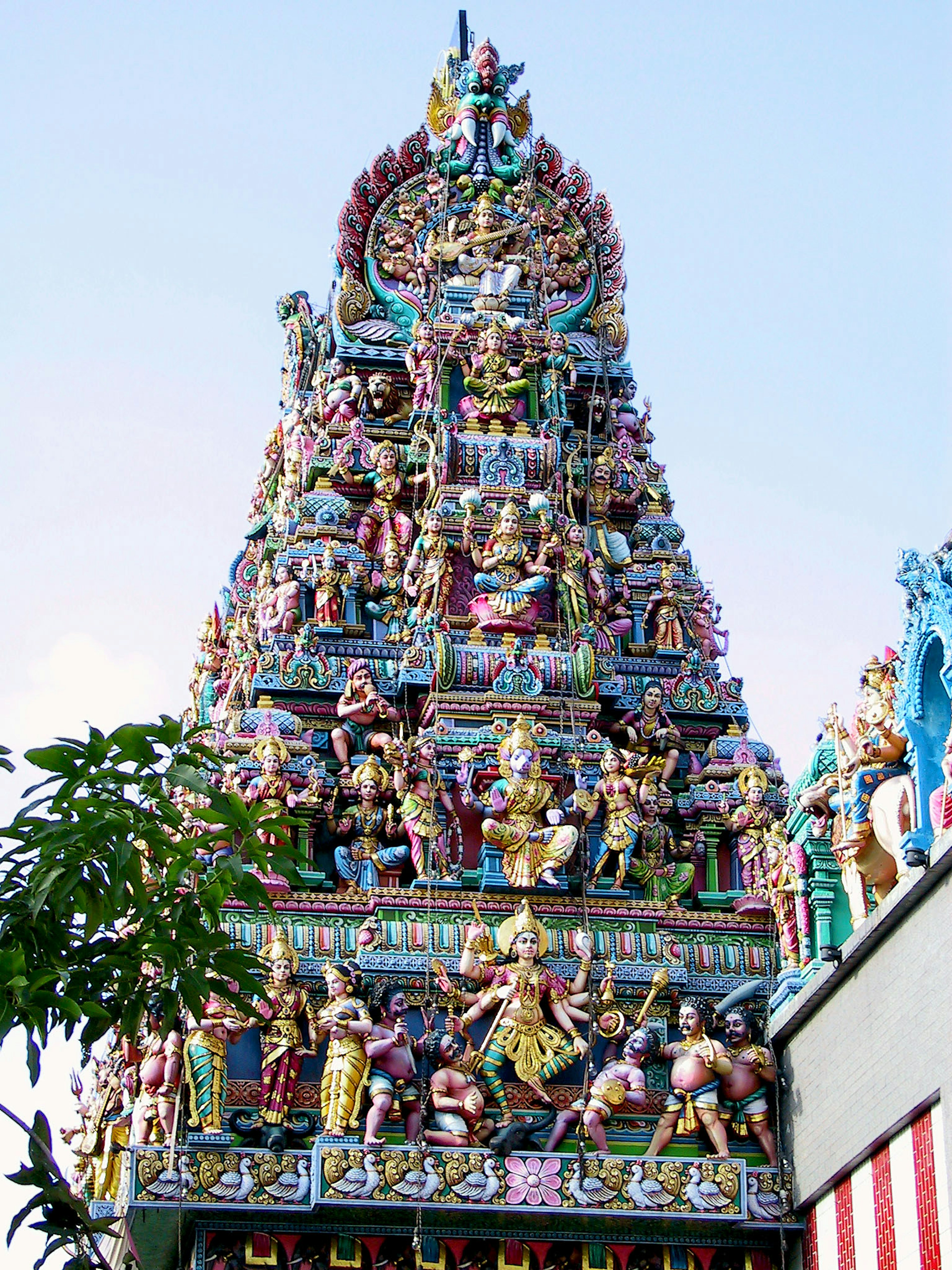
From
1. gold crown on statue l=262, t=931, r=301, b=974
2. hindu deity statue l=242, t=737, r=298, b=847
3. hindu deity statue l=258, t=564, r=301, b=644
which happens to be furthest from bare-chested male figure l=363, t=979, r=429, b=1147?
hindu deity statue l=258, t=564, r=301, b=644

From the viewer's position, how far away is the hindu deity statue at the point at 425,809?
28.6 meters

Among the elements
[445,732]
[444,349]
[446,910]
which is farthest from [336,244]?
[446,910]

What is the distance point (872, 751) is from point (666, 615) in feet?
30.1

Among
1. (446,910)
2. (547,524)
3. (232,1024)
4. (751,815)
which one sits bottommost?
(232,1024)

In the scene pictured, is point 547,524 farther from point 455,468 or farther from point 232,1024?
point 232,1024

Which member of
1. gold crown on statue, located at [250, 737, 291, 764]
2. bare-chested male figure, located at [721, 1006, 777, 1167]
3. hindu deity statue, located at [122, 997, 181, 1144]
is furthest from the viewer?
gold crown on statue, located at [250, 737, 291, 764]

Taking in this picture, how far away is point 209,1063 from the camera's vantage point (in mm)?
25641

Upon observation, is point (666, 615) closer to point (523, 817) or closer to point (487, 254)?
point (523, 817)

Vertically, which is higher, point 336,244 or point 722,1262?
point 336,244

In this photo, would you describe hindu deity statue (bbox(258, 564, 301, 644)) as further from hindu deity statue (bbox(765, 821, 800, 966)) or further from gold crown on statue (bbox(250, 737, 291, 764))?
hindu deity statue (bbox(765, 821, 800, 966))

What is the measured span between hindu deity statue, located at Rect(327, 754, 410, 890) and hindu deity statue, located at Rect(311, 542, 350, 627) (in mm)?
3107

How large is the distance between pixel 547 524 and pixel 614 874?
5.29 m

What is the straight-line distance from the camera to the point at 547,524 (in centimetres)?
3219

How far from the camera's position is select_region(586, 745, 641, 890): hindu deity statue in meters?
29.2
